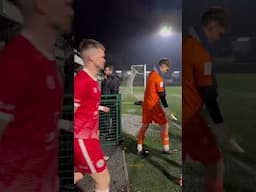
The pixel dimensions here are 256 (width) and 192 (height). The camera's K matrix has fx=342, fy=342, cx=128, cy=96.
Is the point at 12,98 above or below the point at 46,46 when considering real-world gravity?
below

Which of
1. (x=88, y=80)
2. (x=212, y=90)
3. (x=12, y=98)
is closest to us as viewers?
(x=12, y=98)

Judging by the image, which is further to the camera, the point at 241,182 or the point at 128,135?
the point at 241,182

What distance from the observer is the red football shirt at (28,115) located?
1.50m

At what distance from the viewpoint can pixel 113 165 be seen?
1.66 m

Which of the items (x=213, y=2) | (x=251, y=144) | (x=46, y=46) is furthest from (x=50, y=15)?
(x=251, y=144)

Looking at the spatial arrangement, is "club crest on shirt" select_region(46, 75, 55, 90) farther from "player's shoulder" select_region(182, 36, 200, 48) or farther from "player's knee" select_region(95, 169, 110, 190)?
"player's shoulder" select_region(182, 36, 200, 48)

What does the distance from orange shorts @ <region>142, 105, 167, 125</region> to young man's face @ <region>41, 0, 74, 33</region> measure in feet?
1.77

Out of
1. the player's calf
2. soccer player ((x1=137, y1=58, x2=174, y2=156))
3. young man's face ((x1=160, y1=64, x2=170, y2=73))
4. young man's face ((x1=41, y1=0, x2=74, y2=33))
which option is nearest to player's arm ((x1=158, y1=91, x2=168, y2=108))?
soccer player ((x1=137, y1=58, x2=174, y2=156))

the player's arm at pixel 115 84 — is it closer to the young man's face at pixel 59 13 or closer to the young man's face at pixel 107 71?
the young man's face at pixel 107 71

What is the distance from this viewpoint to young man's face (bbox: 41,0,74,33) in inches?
61.1

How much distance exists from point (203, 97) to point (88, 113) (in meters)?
0.59

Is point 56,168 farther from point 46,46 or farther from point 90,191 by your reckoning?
point 46,46

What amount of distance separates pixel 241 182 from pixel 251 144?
0.21 meters

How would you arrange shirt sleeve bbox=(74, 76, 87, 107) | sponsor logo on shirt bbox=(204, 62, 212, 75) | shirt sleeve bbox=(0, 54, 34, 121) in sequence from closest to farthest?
shirt sleeve bbox=(0, 54, 34, 121) → shirt sleeve bbox=(74, 76, 87, 107) → sponsor logo on shirt bbox=(204, 62, 212, 75)
